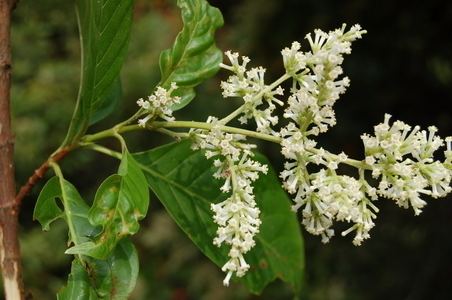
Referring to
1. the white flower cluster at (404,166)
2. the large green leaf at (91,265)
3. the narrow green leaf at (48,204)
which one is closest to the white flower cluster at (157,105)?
the large green leaf at (91,265)

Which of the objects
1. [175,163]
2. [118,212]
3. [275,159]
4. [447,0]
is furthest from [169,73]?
[447,0]

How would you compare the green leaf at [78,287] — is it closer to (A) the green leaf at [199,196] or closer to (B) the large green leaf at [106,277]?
(B) the large green leaf at [106,277]

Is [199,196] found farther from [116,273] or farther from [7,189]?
[7,189]

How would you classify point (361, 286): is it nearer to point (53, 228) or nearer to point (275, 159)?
point (275, 159)

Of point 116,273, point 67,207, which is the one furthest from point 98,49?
point 116,273

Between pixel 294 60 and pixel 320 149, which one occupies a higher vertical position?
pixel 294 60

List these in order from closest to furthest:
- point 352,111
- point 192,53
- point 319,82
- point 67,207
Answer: point 319,82 → point 67,207 → point 192,53 → point 352,111

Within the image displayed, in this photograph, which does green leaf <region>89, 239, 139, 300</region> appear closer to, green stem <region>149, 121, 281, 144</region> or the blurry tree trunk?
the blurry tree trunk

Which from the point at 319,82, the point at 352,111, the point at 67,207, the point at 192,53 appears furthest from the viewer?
the point at 352,111
